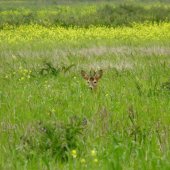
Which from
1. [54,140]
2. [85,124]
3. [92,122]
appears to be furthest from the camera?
[92,122]

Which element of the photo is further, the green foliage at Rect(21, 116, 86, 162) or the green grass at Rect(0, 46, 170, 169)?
the green foliage at Rect(21, 116, 86, 162)

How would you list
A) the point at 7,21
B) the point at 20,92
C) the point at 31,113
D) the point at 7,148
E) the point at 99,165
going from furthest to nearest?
the point at 7,21, the point at 20,92, the point at 31,113, the point at 7,148, the point at 99,165

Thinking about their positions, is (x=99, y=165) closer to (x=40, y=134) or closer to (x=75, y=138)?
(x=75, y=138)

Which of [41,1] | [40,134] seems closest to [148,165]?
[40,134]

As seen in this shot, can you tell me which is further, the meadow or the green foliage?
the green foliage

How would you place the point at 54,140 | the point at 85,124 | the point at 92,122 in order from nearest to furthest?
the point at 54,140
the point at 85,124
the point at 92,122

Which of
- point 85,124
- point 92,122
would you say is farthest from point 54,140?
point 92,122

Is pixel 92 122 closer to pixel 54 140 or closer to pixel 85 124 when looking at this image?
pixel 85 124

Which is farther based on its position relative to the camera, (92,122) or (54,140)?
(92,122)

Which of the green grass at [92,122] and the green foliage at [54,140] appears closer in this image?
the green grass at [92,122]

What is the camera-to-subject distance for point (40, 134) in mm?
3137

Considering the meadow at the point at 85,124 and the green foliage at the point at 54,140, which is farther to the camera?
the green foliage at the point at 54,140

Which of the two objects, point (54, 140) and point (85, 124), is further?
point (85, 124)

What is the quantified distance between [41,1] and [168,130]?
39.9 meters
